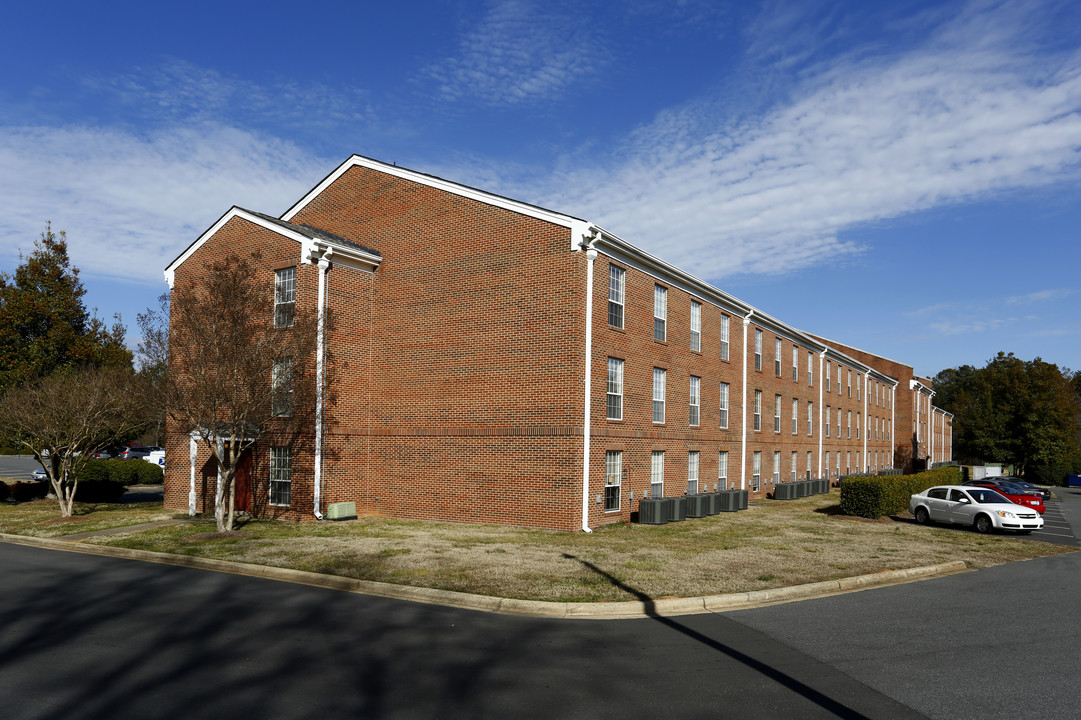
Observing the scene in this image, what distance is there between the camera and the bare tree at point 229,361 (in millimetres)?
19188

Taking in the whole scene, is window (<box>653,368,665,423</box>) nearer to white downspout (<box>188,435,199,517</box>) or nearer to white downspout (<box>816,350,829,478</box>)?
white downspout (<box>188,435,199,517</box>)

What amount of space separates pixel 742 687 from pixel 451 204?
1900 cm

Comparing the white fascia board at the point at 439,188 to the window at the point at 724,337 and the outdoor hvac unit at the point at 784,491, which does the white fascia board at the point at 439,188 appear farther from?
the outdoor hvac unit at the point at 784,491

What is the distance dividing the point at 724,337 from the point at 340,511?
18530 mm

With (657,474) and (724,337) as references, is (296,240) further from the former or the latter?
→ (724,337)

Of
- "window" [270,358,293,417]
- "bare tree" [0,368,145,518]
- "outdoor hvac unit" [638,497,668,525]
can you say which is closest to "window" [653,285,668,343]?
"outdoor hvac unit" [638,497,668,525]

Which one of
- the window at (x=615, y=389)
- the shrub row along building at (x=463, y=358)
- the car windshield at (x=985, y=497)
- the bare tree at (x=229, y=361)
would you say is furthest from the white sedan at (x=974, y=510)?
the bare tree at (x=229, y=361)

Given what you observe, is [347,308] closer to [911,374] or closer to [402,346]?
[402,346]

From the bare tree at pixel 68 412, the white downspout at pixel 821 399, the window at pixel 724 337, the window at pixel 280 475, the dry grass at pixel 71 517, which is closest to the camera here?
the dry grass at pixel 71 517

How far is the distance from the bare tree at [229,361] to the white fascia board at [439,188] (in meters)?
6.26

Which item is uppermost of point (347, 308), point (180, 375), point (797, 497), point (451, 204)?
point (451, 204)

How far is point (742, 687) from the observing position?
7852 millimetres

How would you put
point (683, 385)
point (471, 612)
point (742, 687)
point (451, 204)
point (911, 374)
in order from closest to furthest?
point (742, 687) → point (471, 612) → point (451, 204) → point (683, 385) → point (911, 374)

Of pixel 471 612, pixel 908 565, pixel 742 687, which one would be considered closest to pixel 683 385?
pixel 908 565
